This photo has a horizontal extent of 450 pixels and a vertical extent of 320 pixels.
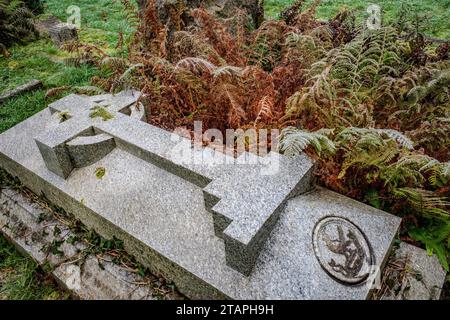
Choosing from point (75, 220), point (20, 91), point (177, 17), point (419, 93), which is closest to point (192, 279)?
point (75, 220)

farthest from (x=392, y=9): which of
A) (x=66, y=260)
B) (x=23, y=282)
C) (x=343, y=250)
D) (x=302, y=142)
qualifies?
(x=23, y=282)

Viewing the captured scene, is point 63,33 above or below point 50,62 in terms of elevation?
above

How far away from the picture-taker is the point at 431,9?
23.5 feet

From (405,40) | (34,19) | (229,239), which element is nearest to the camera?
(229,239)

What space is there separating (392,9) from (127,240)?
714 centimetres

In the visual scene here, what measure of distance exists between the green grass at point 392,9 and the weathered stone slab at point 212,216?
512 centimetres

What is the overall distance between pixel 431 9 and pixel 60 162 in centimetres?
765

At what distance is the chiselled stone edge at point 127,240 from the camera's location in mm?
2680

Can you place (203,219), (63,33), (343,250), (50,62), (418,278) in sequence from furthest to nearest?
(63,33), (50,62), (203,219), (418,278), (343,250)

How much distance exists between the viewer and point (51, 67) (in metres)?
6.38

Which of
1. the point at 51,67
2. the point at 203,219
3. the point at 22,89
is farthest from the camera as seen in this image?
the point at 51,67

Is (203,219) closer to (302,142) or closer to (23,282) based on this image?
(302,142)

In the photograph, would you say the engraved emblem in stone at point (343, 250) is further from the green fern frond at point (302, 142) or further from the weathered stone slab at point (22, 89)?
the weathered stone slab at point (22, 89)

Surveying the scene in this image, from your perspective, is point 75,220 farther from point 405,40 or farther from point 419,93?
point 405,40
